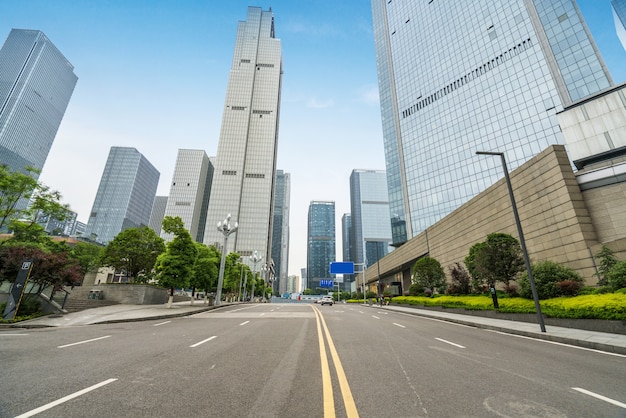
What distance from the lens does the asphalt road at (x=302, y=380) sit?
3428mm

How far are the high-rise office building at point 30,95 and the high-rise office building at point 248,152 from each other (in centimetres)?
9165

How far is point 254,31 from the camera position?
15538 centimetres

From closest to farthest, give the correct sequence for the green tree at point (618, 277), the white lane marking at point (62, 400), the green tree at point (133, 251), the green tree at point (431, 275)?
the white lane marking at point (62, 400) → the green tree at point (618, 277) → the green tree at point (431, 275) → the green tree at point (133, 251)

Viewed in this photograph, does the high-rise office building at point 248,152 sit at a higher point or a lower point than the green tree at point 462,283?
higher

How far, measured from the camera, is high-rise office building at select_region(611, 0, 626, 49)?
385 ft

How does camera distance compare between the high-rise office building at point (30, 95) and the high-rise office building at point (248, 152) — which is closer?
the high-rise office building at point (248, 152)

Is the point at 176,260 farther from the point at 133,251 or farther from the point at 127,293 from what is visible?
the point at 133,251

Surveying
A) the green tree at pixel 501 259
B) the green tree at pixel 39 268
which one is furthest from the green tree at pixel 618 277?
the green tree at pixel 39 268

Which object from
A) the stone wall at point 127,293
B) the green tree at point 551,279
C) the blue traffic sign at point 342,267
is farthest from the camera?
the blue traffic sign at point 342,267

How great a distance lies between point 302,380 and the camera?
4625 mm

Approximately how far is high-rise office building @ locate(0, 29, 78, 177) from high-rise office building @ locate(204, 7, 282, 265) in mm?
91647

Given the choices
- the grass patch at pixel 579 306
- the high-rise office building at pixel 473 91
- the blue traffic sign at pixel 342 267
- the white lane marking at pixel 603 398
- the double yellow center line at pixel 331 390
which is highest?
the high-rise office building at pixel 473 91

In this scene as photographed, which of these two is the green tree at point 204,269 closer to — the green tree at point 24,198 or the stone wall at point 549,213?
the green tree at point 24,198

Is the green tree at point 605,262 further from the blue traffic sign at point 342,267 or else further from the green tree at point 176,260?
the blue traffic sign at point 342,267
